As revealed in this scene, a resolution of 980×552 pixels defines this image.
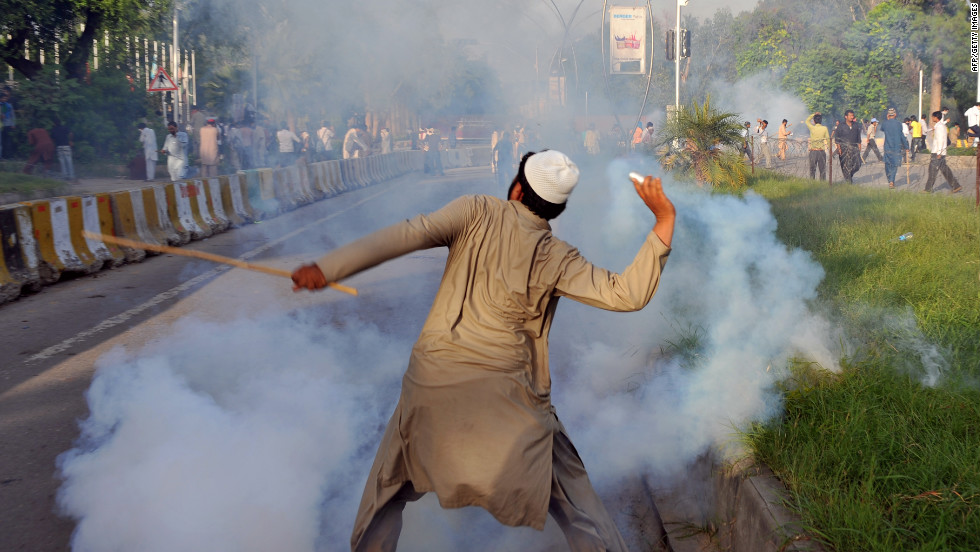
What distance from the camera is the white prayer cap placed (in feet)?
8.29

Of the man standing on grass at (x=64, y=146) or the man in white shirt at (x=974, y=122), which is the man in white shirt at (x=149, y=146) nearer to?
the man standing on grass at (x=64, y=146)

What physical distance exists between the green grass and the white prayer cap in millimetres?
14843

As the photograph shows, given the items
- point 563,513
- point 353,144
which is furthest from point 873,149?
point 563,513

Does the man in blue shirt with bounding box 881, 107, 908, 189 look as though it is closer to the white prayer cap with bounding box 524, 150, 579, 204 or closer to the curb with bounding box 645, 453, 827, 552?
the curb with bounding box 645, 453, 827, 552

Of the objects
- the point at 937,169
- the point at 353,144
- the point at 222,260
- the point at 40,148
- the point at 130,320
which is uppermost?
the point at 353,144

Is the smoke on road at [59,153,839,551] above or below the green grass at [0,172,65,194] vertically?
below

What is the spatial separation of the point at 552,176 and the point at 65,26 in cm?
2299

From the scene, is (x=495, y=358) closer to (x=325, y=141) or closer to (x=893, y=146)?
(x=893, y=146)

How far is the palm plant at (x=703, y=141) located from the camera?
45.5 ft

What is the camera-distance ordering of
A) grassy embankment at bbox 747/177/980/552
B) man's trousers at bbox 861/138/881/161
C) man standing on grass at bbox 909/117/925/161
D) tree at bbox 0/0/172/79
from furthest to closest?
man standing on grass at bbox 909/117/925/161, tree at bbox 0/0/172/79, man's trousers at bbox 861/138/881/161, grassy embankment at bbox 747/177/980/552

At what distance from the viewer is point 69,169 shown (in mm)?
20500

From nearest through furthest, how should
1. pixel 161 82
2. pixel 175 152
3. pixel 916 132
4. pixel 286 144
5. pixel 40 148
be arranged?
pixel 175 152
pixel 161 82
pixel 40 148
pixel 286 144
pixel 916 132

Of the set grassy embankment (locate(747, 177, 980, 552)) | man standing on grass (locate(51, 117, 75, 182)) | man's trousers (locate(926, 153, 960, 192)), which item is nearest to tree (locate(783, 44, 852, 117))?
man's trousers (locate(926, 153, 960, 192))

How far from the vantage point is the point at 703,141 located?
14336 mm
